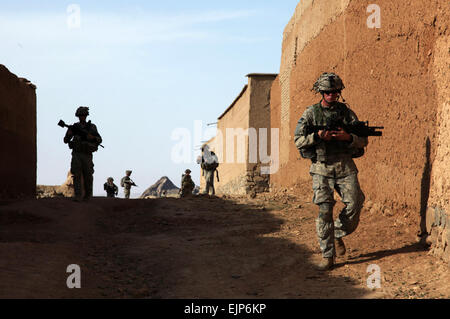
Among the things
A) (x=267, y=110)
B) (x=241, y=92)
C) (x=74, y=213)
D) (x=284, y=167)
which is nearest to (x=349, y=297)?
(x=74, y=213)

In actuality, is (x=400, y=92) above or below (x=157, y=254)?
above

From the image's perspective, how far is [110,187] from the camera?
17.8 meters

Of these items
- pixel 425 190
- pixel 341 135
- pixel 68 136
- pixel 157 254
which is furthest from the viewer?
pixel 68 136

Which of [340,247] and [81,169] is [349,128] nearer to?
[340,247]

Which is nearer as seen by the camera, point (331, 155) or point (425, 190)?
point (331, 155)

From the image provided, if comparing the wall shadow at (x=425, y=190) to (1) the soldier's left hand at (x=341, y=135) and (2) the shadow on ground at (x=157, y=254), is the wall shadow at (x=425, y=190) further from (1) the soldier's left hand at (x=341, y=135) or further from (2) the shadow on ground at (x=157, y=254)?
(1) the soldier's left hand at (x=341, y=135)

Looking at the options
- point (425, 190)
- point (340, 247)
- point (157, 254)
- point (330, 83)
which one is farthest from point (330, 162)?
point (157, 254)

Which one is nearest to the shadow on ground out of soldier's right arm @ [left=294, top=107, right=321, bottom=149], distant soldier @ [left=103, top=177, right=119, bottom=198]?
soldier's right arm @ [left=294, top=107, right=321, bottom=149]

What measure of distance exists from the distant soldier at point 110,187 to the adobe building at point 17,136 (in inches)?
167

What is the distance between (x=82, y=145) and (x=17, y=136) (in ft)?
7.76

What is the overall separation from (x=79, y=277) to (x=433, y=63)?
13.5 feet

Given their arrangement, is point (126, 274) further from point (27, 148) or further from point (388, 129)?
point (27, 148)

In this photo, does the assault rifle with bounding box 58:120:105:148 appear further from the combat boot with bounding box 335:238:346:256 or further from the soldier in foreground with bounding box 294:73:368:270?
the combat boot with bounding box 335:238:346:256

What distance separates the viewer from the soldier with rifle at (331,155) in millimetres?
5664
